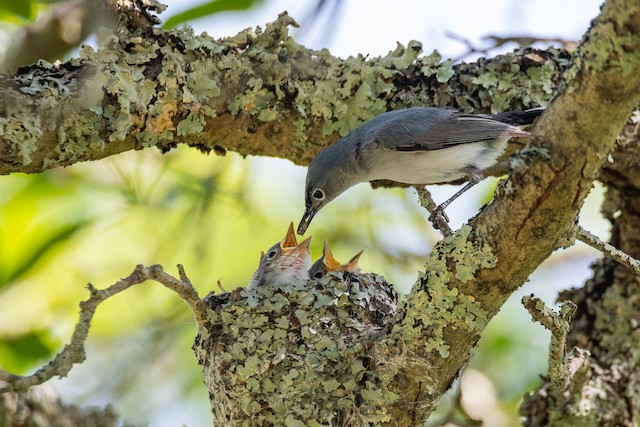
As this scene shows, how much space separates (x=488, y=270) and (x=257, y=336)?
132cm

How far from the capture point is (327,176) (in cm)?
423

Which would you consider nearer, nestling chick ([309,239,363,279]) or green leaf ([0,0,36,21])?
green leaf ([0,0,36,21])

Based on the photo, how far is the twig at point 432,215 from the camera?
3439mm

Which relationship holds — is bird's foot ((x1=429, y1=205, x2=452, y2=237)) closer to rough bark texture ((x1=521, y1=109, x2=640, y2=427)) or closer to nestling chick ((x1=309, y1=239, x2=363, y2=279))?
rough bark texture ((x1=521, y1=109, x2=640, y2=427))

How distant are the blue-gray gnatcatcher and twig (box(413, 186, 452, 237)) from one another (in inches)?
3.0

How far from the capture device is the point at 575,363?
3.60 m

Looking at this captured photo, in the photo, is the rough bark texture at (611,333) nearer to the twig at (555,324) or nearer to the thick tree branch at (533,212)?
the twig at (555,324)

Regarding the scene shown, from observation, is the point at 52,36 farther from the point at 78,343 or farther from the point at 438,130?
the point at 78,343

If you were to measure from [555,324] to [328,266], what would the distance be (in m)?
2.35

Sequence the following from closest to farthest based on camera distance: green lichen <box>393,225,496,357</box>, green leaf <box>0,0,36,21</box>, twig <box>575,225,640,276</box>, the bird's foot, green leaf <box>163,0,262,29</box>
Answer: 1. green lichen <box>393,225,496,357</box>
2. twig <box>575,225,640,276</box>
3. the bird's foot
4. green leaf <box>0,0,36,21</box>
5. green leaf <box>163,0,262,29</box>

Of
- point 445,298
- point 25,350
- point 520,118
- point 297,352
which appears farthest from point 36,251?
point 520,118

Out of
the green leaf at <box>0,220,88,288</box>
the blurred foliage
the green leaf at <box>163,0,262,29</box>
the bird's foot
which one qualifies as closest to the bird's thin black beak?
the bird's foot

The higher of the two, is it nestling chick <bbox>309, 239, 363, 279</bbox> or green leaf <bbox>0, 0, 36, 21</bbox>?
green leaf <bbox>0, 0, 36, 21</bbox>

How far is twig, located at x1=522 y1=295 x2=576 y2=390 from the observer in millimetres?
2646
